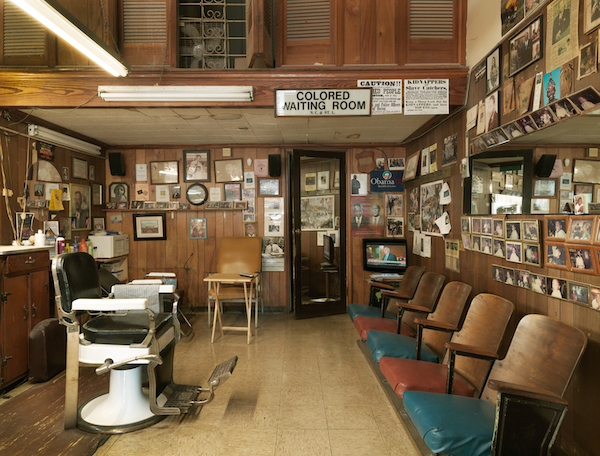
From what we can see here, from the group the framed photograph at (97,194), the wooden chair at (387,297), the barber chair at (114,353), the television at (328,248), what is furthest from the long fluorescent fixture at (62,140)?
the wooden chair at (387,297)

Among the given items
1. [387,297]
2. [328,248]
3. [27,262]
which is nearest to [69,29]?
[27,262]

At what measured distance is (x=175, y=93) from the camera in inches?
130

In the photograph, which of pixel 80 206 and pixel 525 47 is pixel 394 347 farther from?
pixel 80 206

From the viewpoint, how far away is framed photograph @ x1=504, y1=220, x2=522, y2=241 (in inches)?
90.9

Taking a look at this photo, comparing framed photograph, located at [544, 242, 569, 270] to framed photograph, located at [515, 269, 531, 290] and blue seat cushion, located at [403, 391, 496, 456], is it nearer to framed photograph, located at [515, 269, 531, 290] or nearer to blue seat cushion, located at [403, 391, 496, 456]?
framed photograph, located at [515, 269, 531, 290]

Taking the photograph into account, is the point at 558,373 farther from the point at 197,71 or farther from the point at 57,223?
the point at 57,223

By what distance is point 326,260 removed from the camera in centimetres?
576

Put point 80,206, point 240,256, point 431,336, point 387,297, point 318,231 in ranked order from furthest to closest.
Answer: point 318,231 < point 240,256 < point 80,206 < point 387,297 < point 431,336

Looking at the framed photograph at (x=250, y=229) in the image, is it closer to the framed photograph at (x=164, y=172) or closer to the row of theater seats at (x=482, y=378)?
the framed photograph at (x=164, y=172)

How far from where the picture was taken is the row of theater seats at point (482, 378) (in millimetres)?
1477

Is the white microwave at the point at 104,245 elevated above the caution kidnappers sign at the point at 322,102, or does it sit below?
below

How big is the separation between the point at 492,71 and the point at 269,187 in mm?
3302

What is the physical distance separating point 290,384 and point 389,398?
0.84 metres

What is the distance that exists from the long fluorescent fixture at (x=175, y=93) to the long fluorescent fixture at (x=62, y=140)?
108cm
